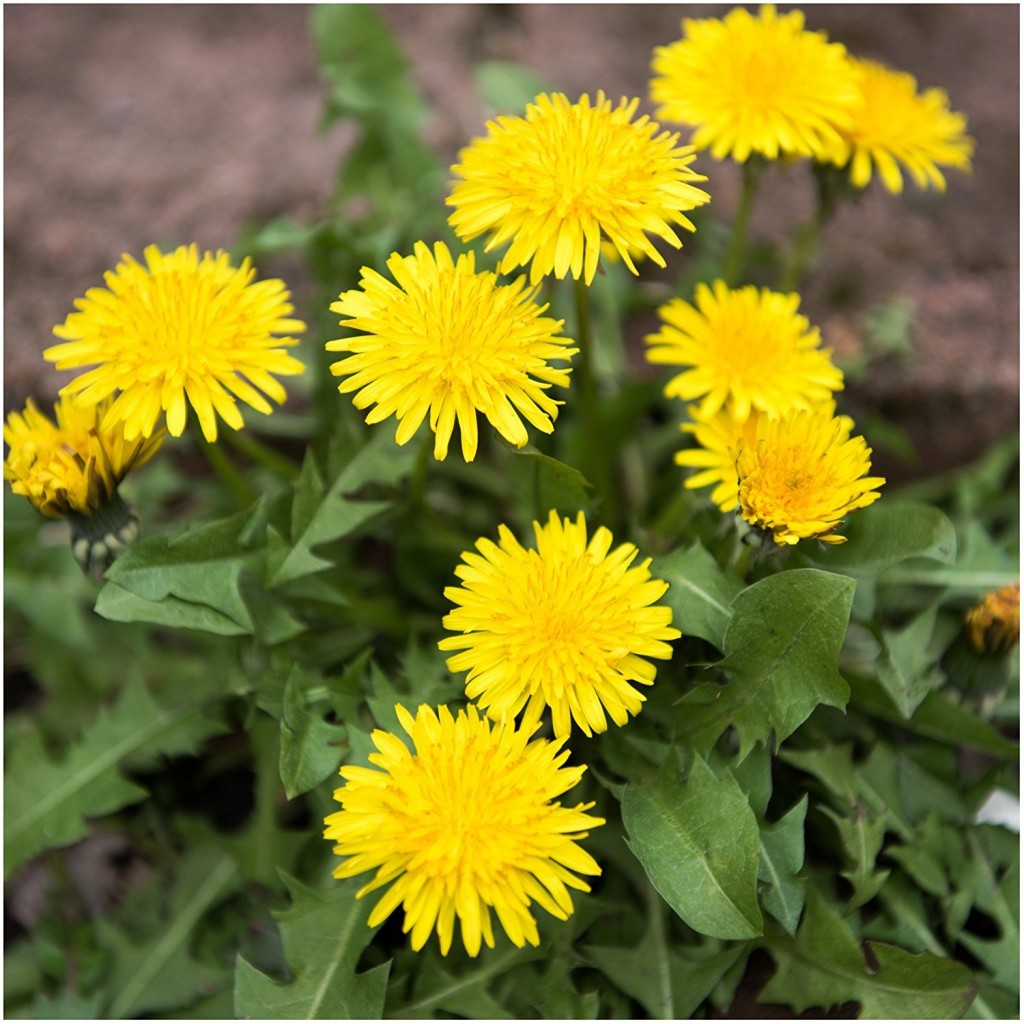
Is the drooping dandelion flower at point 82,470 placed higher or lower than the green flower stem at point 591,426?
lower

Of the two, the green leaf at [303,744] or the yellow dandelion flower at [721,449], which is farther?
the yellow dandelion flower at [721,449]

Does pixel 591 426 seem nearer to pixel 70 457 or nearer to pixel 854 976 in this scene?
pixel 70 457

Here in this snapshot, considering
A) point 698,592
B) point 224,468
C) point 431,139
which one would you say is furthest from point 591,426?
point 431,139

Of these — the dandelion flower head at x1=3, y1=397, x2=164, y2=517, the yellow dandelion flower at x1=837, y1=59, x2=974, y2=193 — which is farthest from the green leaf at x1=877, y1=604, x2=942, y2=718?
the dandelion flower head at x1=3, y1=397, x2=164, y2=517

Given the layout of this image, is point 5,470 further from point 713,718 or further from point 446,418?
point 713,718

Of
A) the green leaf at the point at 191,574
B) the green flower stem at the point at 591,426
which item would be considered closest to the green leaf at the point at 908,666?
the green flower stem at the point at 591,426

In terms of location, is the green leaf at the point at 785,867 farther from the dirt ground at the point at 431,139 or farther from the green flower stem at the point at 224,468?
the dirt ground at the point at 431,139
